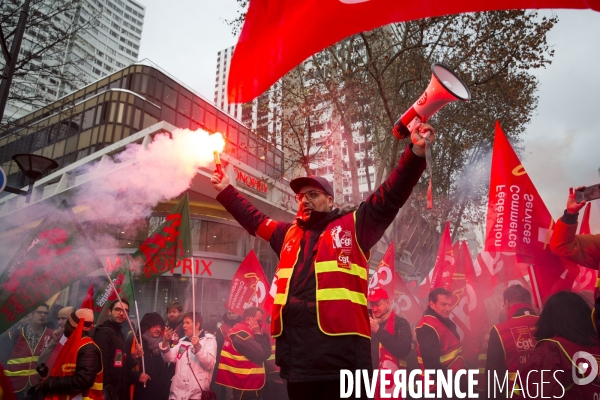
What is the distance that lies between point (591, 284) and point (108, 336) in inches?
221

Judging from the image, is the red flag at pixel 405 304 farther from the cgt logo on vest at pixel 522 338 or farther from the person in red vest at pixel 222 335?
the cgt logo on vest at pixel 522 338

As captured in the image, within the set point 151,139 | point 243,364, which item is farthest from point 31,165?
point 151,139

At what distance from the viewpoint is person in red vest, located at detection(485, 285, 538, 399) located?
480cm

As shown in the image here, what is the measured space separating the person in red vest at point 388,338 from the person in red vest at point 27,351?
15.8 ft

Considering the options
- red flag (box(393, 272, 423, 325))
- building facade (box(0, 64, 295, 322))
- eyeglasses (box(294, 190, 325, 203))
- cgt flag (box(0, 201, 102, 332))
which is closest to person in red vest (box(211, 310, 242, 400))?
red flag (box(393, 272, 423, 325))

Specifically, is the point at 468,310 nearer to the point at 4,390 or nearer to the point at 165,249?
the point at 165,249

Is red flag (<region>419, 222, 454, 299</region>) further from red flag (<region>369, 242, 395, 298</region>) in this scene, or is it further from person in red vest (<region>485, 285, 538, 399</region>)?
person in red vest (<region>485, 285, 538, 399</region>)

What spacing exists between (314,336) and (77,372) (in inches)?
107

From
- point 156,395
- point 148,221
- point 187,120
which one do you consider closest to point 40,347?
point 156,395

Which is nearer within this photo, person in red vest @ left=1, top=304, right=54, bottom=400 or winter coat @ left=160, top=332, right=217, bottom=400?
winter coat @ left=160, top=332, right=217, bottom=400

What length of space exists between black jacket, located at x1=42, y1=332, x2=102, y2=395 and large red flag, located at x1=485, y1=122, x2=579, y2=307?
4.43m

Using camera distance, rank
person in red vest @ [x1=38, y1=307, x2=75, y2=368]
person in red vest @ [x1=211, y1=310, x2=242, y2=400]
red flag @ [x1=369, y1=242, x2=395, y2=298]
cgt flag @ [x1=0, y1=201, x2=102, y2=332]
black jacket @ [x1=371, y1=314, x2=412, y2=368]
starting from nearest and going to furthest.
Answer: cgt flag @ [x1=0, y1=201, x2=102, y2=332] < person in red vest @ [x1=38, y1=307, x2=75, y2=368] < black jacket @ [x1=371, y1=314, x2=412, y2=368] < red flag @ [x1=369, y1=242, x2=395, y2=298] < person in red vest @ [x1=211, y1=310, x2=242, y2=400]

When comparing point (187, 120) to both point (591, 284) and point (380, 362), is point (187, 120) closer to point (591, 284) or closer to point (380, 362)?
point (380, 362)

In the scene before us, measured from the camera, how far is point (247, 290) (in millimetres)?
9055
